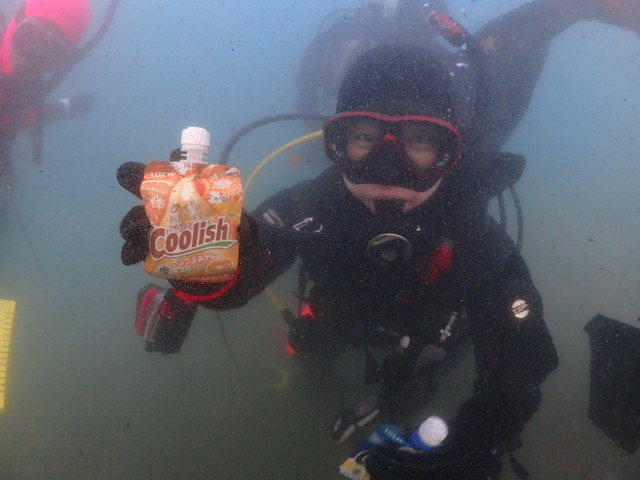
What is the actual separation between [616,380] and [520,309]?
1.67 meters

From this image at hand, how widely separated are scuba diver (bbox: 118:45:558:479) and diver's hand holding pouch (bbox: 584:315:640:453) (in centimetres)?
131

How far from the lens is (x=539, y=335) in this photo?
2189 millimetres

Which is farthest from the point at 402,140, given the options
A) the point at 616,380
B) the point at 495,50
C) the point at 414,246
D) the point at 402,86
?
the point at 616,380

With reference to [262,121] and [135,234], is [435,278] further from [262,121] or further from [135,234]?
[262,121]

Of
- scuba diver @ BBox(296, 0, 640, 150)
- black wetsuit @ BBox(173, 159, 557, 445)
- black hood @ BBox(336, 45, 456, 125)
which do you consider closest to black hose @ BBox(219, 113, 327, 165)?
scuba diver @ BBox(296, 0, 640, 150)

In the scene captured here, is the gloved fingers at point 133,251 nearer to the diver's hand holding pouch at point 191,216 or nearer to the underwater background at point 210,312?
the diver's hand holding pouch at point 191,216

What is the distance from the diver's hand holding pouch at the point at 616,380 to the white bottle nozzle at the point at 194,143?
3.45m

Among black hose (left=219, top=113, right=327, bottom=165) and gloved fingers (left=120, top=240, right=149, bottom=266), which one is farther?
black hose (left=219, top=113, right=327, bottom=165)

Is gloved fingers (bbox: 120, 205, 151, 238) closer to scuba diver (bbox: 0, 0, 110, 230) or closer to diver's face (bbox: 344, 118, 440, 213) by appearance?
diver's face (bbox: 344, 118, 440, 213)

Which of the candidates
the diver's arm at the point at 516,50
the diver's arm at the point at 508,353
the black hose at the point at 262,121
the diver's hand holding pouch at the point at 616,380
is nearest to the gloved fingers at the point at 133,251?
the diver's arm at the point at 508,353

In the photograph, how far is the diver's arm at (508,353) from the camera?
7.18ft

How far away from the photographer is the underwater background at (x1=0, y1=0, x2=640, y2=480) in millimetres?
4398

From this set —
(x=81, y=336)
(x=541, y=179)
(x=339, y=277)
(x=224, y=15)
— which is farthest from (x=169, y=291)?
(x=224, y=15)

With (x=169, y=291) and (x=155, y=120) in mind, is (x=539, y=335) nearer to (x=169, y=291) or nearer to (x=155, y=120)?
(x=169, y=291)
